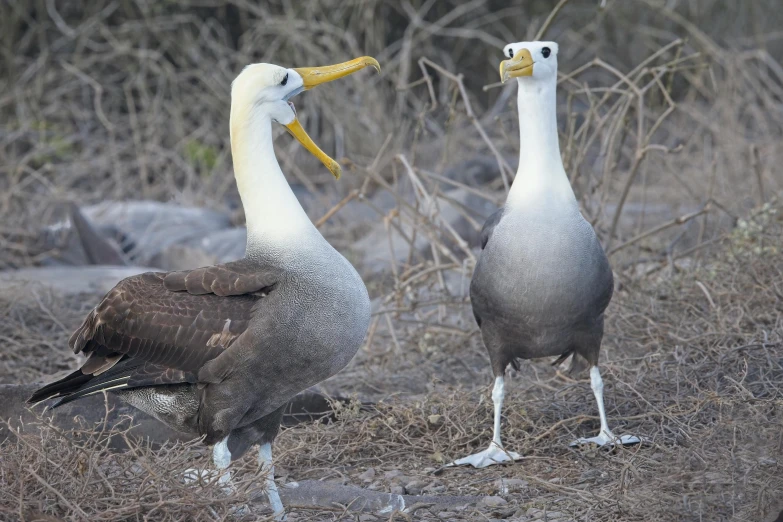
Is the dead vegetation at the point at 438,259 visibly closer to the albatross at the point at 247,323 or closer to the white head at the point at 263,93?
the albatross at the point at 247,323

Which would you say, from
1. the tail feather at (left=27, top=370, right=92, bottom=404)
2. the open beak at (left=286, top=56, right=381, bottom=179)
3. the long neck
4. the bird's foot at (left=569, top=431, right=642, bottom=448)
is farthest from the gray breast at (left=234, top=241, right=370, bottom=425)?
the bird's foot at (left=569, top=431, right=642, bottom=448)

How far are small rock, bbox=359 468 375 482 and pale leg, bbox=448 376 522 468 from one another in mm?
289

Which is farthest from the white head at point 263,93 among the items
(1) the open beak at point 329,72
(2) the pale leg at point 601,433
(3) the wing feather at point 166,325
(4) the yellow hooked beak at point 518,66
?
(2) the pale leg at point 601,433

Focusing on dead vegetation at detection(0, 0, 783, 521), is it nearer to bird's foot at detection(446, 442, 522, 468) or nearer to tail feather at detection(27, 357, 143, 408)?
bird's foot at detection(446, 442, 522, 468)

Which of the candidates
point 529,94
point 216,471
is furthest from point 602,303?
point 216,471

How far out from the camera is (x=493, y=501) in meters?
3.41

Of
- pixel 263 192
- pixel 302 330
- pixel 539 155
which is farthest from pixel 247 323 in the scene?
pixel 539 155

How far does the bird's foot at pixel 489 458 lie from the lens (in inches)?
147

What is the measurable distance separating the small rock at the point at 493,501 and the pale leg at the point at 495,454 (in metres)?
0.26

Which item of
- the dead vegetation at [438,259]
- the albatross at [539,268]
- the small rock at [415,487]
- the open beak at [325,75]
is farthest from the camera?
the albatross at [539,268]

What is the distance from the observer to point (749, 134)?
33.6ft

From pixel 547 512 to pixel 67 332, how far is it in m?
3.29

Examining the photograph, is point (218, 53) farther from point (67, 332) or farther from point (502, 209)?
point (502, 209)

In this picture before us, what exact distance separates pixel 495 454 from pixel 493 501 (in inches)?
14.1
